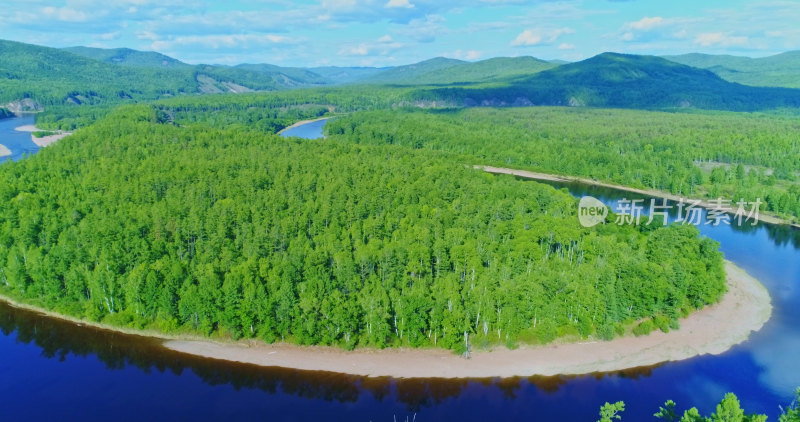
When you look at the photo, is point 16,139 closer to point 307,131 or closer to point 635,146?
point 307,131

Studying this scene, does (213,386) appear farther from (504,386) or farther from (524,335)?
(524,335)

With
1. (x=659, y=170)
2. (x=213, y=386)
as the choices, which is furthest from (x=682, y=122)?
(x=213, y=386)

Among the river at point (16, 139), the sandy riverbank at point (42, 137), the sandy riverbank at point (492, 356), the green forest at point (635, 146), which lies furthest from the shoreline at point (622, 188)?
the sandy riverbank at point (42, 137)

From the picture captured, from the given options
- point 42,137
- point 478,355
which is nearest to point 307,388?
point 478,355

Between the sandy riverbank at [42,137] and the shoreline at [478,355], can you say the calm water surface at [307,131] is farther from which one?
the shoreline at [478,355]

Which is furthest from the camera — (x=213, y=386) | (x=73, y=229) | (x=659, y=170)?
(x=659, y=170)

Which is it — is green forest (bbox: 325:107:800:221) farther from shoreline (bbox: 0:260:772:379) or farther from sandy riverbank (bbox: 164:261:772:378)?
sandy riverbank (bbox: 164:261:772:378)

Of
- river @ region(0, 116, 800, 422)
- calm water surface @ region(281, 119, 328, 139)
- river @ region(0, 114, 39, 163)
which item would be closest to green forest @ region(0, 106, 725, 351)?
river @ region(0, 116, 800, 422)
